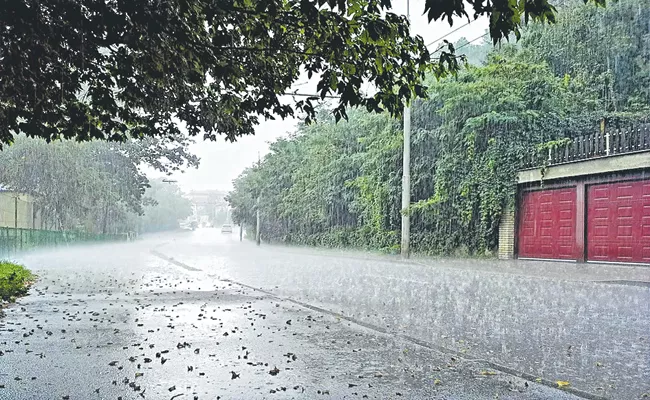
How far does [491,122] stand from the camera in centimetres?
2158

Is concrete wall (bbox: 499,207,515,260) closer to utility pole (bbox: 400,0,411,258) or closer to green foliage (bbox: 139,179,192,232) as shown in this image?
utility pole (bbox: 400,0,411,258)

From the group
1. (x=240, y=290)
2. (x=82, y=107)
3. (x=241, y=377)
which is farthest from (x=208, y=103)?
(x=240, y=290)

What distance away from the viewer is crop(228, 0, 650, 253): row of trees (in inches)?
852

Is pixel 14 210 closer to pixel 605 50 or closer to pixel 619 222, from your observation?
pixel 605 50

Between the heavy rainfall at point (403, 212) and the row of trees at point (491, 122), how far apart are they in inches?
3.7

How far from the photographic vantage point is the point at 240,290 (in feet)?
41.2

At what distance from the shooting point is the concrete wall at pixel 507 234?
21516 millimetres

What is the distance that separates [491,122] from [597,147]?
14.1 ft

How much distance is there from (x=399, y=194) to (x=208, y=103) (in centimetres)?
2054

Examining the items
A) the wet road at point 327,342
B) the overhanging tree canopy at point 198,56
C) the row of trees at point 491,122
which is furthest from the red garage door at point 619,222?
the overhanging tree canopy at point 198,56

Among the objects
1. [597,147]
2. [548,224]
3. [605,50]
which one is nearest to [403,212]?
[548,224]

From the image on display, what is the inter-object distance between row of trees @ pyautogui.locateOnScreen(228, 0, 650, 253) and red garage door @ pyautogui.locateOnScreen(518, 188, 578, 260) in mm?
956

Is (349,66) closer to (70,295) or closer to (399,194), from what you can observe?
(70,295)

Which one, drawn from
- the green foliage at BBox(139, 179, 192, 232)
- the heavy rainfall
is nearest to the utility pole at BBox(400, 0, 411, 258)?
the heavy rainfall
